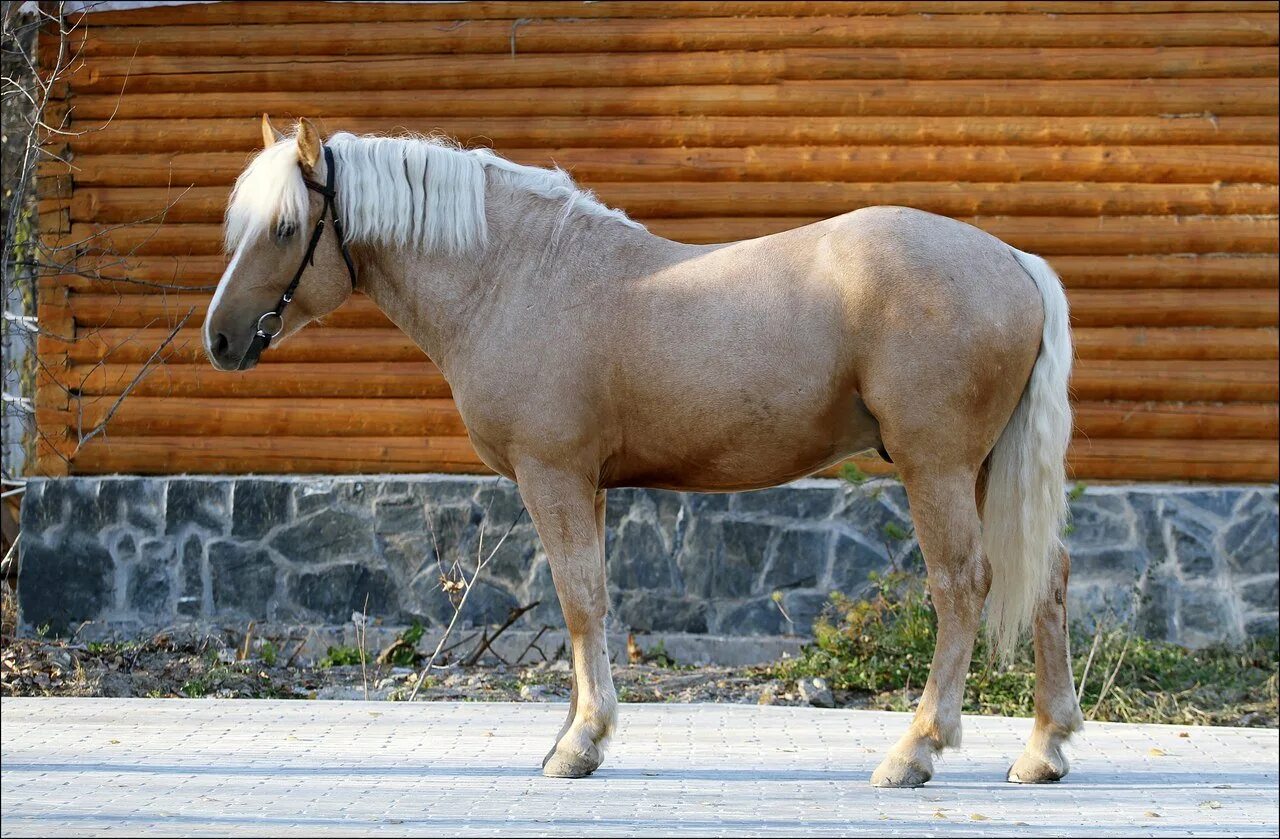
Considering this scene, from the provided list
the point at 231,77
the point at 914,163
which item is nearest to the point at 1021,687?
the point at 914,163

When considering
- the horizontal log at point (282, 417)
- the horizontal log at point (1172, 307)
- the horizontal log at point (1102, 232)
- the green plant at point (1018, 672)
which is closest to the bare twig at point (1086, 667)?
the green plant at point (1018, 672)

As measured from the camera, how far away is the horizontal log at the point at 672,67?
8.28 meters

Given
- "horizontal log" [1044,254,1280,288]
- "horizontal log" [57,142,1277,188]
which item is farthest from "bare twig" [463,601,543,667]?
"horizontal log" [1044,254,1280,288]

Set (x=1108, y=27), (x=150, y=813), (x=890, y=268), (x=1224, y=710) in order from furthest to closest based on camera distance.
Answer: (x=1108, y=27), (x=1224, y=710), (x=890, y=268), (x=150, y=813)

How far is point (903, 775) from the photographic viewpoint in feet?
14.2

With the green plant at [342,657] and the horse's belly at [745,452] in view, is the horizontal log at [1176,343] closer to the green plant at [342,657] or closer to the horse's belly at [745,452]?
the horse's belly at [745,452]

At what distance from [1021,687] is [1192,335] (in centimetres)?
273

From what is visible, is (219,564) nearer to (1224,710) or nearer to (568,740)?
(568,740)

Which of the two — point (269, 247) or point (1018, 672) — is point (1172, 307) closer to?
point (1018, 672)

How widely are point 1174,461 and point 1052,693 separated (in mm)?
4061

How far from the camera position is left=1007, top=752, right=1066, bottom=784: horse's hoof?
15.0 ft

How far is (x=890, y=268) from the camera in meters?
4.36

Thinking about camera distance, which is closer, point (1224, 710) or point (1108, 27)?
point (1224, 710)

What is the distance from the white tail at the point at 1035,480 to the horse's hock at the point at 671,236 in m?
3.40
